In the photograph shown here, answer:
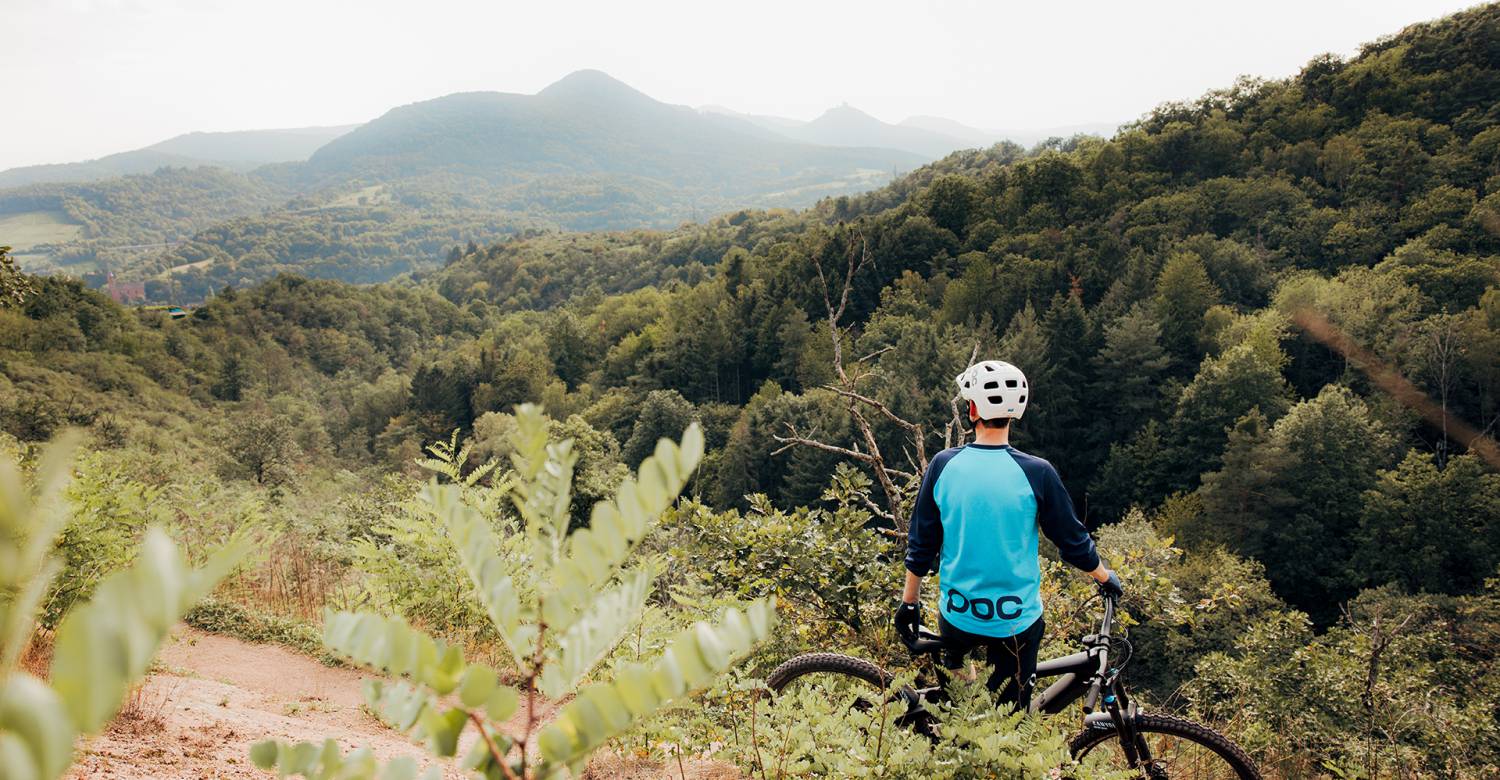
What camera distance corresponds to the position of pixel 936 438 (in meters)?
36.7

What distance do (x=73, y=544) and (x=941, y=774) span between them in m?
6.67

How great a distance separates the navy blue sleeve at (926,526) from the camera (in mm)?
3143

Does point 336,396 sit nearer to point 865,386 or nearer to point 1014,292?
point 865,386

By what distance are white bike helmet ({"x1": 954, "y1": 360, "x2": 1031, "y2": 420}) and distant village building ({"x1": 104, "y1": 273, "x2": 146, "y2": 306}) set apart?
530 feet

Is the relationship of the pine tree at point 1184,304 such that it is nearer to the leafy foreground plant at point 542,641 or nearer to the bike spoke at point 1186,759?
the bike spoke at point 1186,759

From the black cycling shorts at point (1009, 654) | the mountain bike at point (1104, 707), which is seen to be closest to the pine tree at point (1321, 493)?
the mountain bike at point (1104, 707)

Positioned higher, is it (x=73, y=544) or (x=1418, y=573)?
(x=73, y=544)

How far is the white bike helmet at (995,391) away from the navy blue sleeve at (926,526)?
24 cm

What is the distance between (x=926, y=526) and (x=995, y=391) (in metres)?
0.66

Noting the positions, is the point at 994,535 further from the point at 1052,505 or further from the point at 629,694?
the point at 629,694

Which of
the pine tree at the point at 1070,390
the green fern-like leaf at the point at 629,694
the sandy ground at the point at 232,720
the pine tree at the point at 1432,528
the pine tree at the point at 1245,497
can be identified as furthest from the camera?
the pine tree at the point at 1070,390

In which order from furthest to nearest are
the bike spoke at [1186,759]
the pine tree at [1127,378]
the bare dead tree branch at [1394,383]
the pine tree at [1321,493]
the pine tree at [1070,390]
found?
1. the pine tree at [1070,390]
2. the pine tree at [1127,378]
3. the bare dead tree branch at [1394,383]
4. the pine tree at [1321,493]
5. the bike spoke at [1186,759]

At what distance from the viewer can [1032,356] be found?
127 feet

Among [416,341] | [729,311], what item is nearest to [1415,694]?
Answer: [729,311]
